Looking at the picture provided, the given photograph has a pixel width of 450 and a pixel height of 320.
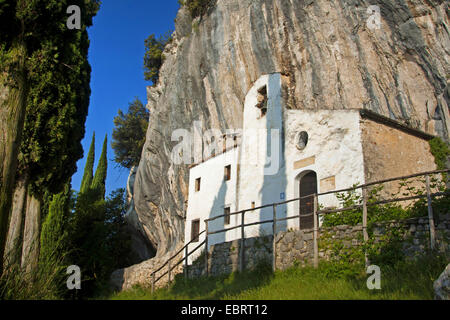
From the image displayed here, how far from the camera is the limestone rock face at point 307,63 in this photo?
14.6 meters

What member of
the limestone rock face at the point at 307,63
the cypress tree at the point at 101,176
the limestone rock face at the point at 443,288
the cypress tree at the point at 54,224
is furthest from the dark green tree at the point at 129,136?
the limestone rock face at the point at 443,288

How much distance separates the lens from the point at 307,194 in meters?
14.5

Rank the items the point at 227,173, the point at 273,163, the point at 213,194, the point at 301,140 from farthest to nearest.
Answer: the point at 213,194
the point at 227,173
the point at 273,163
the point at 301,140

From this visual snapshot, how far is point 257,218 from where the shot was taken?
16234 mm

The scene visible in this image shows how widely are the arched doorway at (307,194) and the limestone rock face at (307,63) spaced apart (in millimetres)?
3274

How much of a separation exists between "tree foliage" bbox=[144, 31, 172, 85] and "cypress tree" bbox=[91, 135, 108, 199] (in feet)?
22.1

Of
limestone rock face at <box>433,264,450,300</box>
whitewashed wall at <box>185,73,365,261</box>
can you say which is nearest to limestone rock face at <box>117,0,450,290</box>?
whitewashed wall at <box>185,73,365,261</box>

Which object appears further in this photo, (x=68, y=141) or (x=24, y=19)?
A: (x=68, y=141)

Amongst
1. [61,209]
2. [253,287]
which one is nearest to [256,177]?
[253,287]

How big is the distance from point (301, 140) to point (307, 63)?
3.72m

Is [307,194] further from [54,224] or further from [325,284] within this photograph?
[54,224]

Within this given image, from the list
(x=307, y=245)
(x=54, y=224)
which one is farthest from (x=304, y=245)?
(x=54, y=224)
